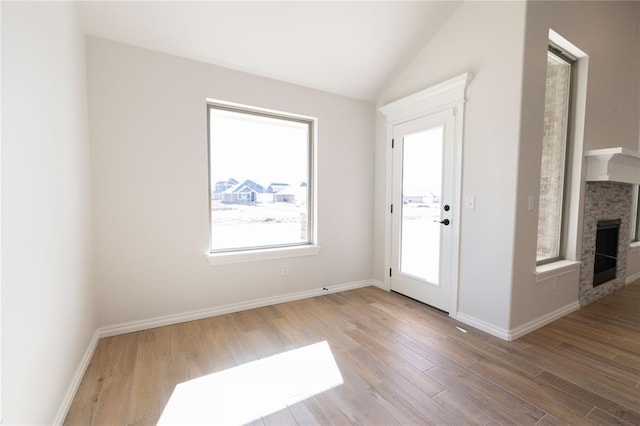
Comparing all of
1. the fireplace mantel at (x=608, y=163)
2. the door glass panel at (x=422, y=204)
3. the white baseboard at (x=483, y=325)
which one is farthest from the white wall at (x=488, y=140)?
the fireplace mantel at (x=608, y=163)

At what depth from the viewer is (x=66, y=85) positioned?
179cm

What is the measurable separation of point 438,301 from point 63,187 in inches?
130

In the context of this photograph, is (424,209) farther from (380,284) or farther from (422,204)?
(380,284)

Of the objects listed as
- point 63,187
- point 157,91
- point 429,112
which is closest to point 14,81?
point 63,187

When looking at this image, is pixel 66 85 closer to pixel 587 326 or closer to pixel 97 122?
pixel 97 122

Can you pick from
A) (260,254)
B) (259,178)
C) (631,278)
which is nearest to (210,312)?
(260,254)

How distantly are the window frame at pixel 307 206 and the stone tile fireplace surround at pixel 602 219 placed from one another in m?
3.02

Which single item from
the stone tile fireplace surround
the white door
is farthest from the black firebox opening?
the white door

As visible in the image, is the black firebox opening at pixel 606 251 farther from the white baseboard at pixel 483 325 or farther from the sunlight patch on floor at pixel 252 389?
the sunlight patch on floor at pixel 252 389

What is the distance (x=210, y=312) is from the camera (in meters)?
2.84

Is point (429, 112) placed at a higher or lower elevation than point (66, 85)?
higher

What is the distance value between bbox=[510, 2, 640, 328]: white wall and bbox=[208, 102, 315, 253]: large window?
2182 mm

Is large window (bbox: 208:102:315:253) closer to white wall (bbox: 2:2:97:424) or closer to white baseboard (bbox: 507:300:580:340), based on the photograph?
white wall (bbox: 2:2:97:424)

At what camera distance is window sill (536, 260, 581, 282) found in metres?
2.62
